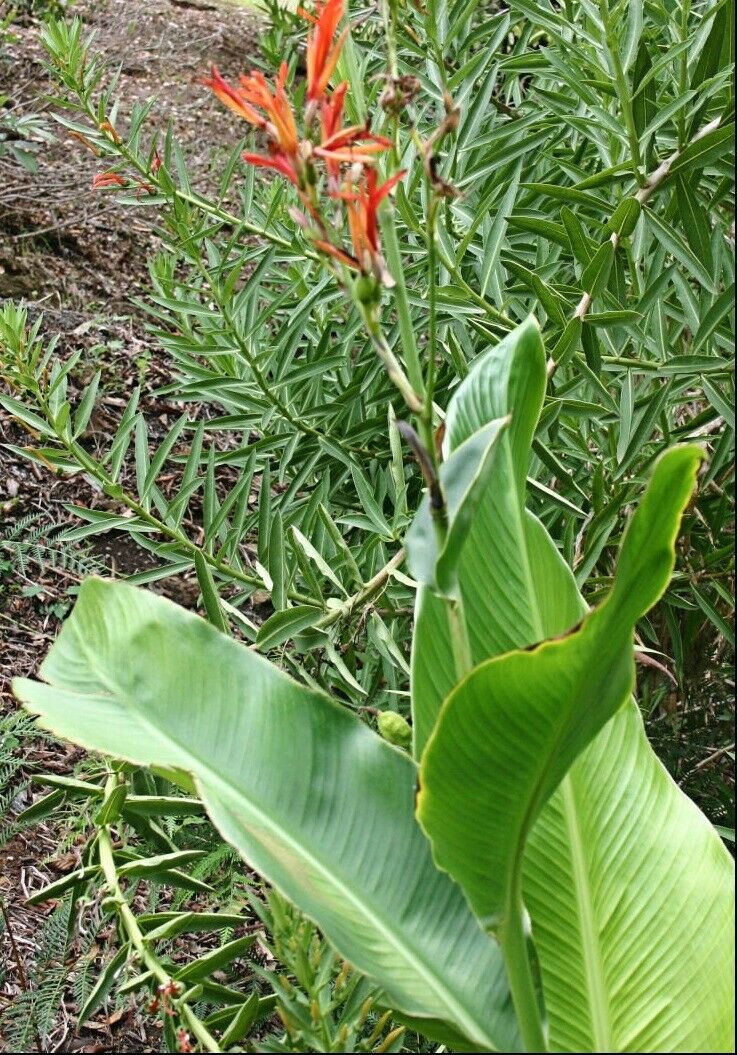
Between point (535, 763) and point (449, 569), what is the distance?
0.47 feet

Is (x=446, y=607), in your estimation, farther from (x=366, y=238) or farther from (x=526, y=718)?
(x=366, y=238)

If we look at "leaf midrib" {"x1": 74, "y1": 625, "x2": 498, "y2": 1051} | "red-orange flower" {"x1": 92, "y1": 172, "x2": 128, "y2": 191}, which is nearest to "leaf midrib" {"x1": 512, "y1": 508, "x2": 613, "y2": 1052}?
"leaf midrib" {"x1": 74, "y1": 625, "x2": 498, "y2": 1051}

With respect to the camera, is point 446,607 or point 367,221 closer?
point 367,221

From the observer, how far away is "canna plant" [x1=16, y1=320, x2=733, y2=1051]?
27.0 inches

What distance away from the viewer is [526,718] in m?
0.58

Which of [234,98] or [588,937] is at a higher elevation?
[234,98]

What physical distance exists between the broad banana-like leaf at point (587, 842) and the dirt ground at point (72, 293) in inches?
26.5

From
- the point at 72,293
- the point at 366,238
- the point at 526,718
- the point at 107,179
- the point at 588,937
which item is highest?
the point at 366,238

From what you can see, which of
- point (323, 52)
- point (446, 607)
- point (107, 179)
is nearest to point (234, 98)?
point (323, 52)

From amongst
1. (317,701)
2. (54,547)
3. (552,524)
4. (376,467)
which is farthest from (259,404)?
(54,547)

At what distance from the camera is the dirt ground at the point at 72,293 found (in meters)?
1.62

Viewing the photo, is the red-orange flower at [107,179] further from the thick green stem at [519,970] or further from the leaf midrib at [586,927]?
the thick green stem at [519,970]

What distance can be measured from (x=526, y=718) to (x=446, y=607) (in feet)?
0.31

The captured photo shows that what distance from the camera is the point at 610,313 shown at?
0.97 metres
